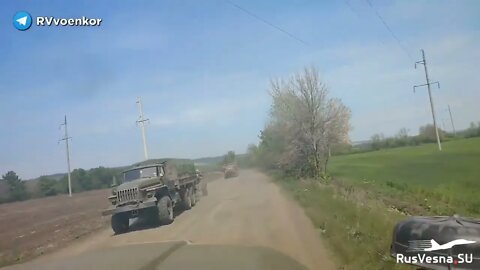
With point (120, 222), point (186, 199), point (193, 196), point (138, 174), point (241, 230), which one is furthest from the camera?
point (193, 196)

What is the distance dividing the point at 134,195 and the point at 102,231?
6.42 ft

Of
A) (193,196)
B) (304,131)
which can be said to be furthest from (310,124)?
(193,196)

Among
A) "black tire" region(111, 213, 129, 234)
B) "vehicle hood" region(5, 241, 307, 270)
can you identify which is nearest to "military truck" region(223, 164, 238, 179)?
"black tire" region(111, 213, 129, 234)

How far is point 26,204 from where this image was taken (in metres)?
12.2

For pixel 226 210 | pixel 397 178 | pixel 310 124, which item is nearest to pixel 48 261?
pixel 226 210

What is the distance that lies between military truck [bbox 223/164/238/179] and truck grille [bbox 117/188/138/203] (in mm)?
3037

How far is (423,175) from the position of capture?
30.8 meters

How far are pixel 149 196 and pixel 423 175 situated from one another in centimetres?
2315

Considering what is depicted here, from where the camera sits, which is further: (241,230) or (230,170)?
(230,170)

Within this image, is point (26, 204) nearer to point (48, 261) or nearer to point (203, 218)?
point (48, 261)

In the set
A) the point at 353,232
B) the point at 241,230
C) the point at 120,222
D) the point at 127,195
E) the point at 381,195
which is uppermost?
the point at 127,195

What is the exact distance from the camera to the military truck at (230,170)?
14.7 m

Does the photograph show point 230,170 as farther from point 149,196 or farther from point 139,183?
point 139,183

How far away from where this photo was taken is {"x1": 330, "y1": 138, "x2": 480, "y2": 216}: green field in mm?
19141
